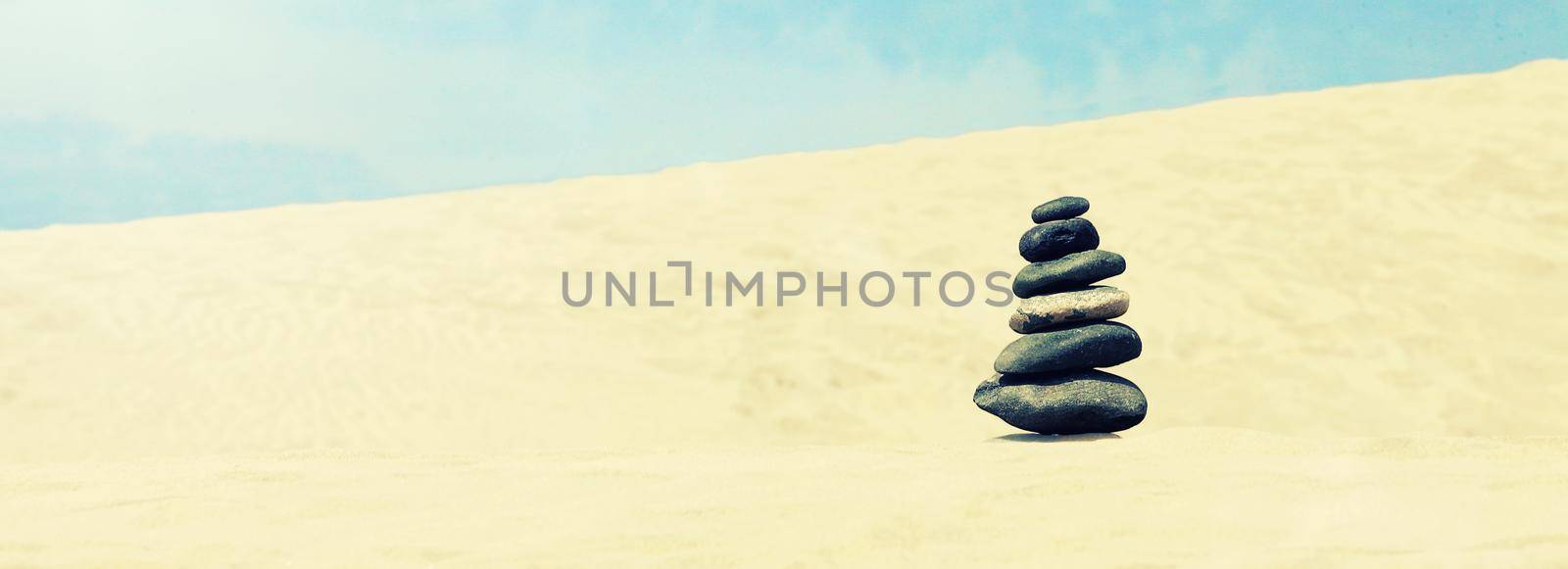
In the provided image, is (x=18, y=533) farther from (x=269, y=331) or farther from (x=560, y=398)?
(x=269, y=331)

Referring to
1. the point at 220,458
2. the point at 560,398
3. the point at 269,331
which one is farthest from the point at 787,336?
the point at 220,458

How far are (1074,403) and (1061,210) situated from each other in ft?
4.92

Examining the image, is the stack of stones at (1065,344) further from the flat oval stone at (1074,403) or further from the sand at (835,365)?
the sand at (835,365)

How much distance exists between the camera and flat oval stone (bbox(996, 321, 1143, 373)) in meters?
7.91

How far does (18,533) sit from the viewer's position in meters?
4.20

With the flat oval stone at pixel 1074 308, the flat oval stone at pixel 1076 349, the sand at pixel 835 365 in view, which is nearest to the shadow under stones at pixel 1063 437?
the sand at pixel 835 365

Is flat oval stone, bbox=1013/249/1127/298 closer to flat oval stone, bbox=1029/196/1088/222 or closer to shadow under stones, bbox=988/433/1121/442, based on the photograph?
flat oval stone, bbox=1029/196/1088/222

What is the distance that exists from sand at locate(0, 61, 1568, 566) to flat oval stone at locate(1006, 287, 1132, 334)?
35.2 inches

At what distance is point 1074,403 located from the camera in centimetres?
777

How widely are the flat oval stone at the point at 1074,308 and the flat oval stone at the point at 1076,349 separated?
0.08m

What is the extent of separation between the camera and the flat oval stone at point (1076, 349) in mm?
7906

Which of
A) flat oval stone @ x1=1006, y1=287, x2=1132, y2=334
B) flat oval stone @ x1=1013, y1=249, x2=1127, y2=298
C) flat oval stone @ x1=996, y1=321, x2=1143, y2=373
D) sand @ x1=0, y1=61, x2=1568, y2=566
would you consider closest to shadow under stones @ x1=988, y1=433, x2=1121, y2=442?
sand @ x1=0, y1=61, x2=1568, y2=566

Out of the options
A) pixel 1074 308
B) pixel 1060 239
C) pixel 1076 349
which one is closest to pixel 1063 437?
pixel 1076 349

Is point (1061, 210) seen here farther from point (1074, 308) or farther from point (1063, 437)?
point (1063, 437)
